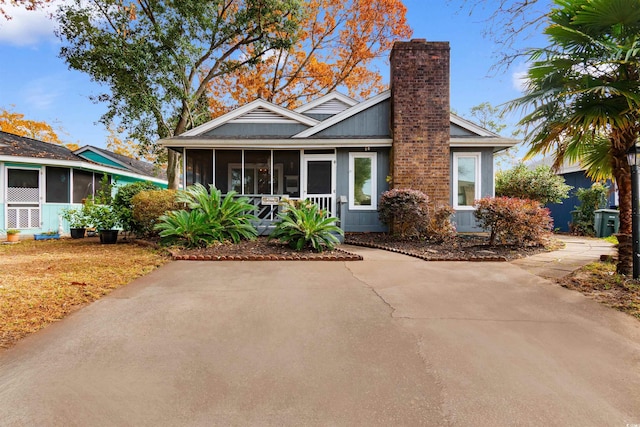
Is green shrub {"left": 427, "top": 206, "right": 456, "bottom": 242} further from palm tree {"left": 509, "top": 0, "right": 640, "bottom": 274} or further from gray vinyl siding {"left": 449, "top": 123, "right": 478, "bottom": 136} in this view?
gray vinyl siding {"left": 449, "top": 123, "right": 478, "bottom": 136}

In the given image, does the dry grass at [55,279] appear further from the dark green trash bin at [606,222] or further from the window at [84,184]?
the dark green trash bin at [606,222]

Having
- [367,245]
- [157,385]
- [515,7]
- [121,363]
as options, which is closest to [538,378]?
[157,385]

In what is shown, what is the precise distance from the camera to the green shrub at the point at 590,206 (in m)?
12.6

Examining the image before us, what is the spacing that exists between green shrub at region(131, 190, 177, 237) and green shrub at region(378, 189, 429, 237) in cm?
597

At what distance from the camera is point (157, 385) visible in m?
2.26

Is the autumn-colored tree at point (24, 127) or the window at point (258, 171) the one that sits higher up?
the autumn-colored tree at point (24, 127)

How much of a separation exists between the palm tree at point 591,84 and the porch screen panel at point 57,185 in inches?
606

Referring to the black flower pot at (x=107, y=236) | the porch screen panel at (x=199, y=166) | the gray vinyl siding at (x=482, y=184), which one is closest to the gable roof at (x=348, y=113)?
the gray vinyl siding at (x=482, y=184)

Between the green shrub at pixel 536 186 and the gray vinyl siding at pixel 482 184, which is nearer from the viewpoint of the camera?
the gray vinyl siding at pixel 482 184

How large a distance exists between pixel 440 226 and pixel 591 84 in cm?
447

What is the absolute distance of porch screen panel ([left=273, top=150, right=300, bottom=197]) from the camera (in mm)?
→ 11188

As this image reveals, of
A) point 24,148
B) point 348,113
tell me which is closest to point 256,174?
point 348,113

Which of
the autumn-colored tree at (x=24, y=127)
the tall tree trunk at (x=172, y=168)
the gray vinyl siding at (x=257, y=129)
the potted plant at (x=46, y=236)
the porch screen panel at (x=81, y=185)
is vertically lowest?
the potted plant at (x=46, y=236)

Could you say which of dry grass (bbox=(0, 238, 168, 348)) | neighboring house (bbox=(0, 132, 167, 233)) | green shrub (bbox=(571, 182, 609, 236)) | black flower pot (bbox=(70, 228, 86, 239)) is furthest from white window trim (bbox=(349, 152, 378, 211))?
neighboring house (bbox=(0, 132, 167, 233))
